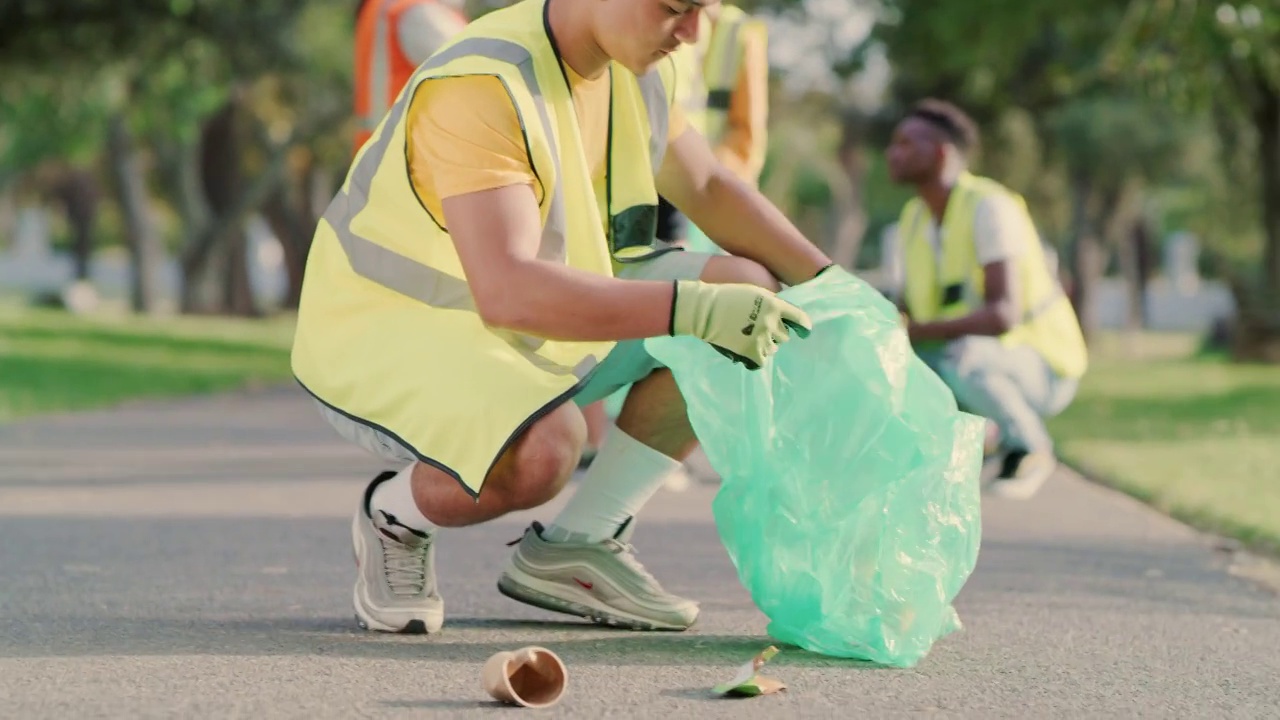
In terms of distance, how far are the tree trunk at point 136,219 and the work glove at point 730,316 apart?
1257 inches

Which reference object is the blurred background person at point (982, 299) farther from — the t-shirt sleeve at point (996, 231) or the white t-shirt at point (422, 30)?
the white t-shirt at point (422, 30)

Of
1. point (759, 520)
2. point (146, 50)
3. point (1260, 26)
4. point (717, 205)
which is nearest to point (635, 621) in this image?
point (759, 520)

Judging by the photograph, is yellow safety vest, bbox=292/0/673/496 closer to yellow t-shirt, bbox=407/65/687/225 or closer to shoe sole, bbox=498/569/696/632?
yellow t-shirt, bbox=407/65/687/225

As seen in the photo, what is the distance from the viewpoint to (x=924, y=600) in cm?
415

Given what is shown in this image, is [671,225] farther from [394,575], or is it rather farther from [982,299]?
[394,575]

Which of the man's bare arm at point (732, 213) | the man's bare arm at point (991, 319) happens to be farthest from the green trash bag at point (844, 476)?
the man's bare arm at point (991, 319)

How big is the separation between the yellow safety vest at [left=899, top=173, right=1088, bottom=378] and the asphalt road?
0.82m

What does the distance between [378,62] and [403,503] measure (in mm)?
3580

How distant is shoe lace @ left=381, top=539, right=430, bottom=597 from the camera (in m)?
4.38

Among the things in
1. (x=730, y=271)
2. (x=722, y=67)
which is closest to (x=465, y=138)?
(x=730, y=271)

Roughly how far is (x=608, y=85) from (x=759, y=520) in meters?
0.98

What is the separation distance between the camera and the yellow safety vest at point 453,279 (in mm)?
3971

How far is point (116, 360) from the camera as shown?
721 inches

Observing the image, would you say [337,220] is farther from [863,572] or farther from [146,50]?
[146,50]
